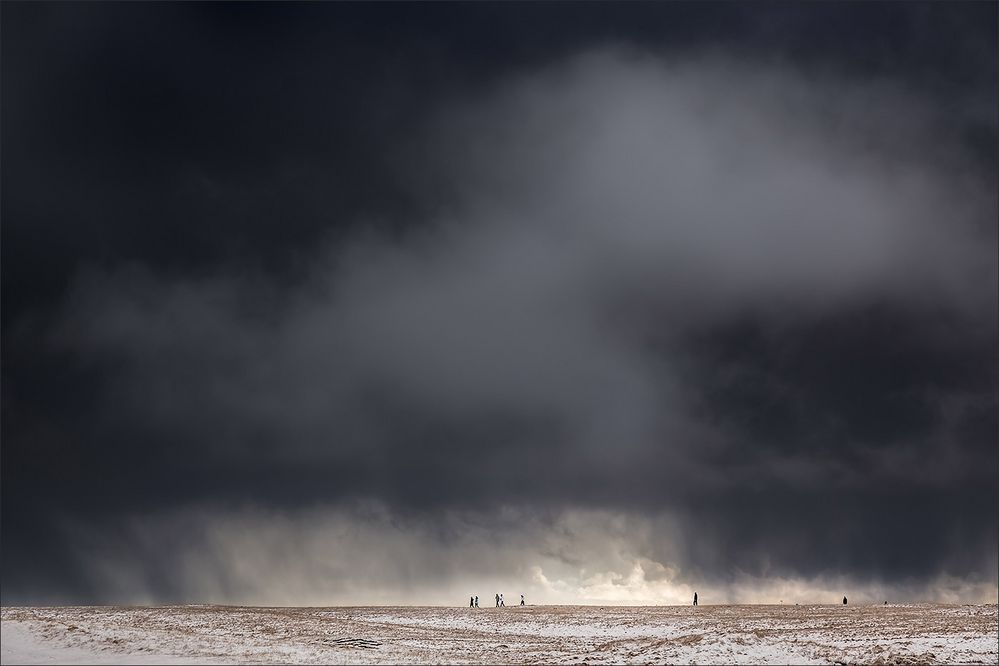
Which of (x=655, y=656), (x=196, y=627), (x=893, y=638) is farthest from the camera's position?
(x=196, y=627)

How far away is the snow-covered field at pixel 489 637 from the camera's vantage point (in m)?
47.4

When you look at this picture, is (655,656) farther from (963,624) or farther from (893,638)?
(963,624)

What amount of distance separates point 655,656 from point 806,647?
32.6 feet

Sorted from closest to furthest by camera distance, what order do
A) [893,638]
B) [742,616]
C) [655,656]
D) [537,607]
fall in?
[655,656] → [893,638] → [742,616] → [537,607]

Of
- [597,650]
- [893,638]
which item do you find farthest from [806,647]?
[597,650]

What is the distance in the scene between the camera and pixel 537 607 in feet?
297

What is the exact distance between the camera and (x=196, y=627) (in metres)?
59.2

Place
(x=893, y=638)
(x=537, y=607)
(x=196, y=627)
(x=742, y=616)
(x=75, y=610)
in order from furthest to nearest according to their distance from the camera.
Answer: (x=537, y=607) → (x=742, y=616) → (x=75, y=610) → (x=196, y=627) → (x=893, y=638)

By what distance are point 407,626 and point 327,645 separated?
1828 centimetres

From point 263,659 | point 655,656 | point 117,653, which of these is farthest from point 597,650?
point 117,653

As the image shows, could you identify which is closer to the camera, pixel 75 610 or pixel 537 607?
pixel 75 610

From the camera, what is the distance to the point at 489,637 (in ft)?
201

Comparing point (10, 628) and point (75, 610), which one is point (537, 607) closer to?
point (75, 610)

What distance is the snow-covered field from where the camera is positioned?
47438 mm
